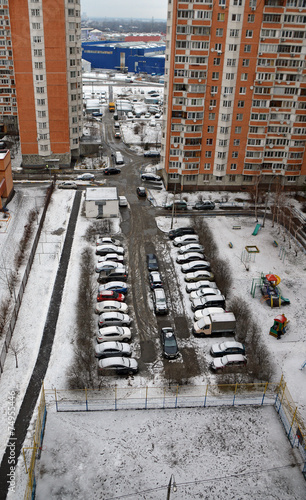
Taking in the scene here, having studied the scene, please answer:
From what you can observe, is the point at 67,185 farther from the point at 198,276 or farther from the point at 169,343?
the point at 169,343

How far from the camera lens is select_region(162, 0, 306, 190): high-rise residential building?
5125 centimetres

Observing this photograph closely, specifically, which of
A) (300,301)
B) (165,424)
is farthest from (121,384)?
(300,301)

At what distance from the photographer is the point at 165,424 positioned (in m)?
26.2

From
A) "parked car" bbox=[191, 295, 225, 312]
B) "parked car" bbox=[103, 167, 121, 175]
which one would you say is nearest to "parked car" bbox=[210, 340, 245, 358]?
"parked car" bbox=[191, 295, 225, 312]

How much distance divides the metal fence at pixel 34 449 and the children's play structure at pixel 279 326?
17.6 m

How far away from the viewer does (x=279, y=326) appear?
32969 millimetres

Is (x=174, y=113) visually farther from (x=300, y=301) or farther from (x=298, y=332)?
(x=298, y=332)

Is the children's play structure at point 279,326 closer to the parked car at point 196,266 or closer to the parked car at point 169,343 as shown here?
the parked car at point 169,343

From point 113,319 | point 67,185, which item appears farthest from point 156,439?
point 67,185

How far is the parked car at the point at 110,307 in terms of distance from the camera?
3497 centimetres

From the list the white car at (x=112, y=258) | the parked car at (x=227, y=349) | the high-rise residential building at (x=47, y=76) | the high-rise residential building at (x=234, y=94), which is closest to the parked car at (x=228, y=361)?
the parked car at (x=227, y=349)

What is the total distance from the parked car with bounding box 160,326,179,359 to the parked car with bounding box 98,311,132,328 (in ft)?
10.0

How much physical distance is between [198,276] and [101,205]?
16421mm

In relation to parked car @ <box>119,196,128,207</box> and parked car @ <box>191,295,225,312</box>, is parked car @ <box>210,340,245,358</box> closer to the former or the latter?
parked car @ <box>191,295,225,312</box>
